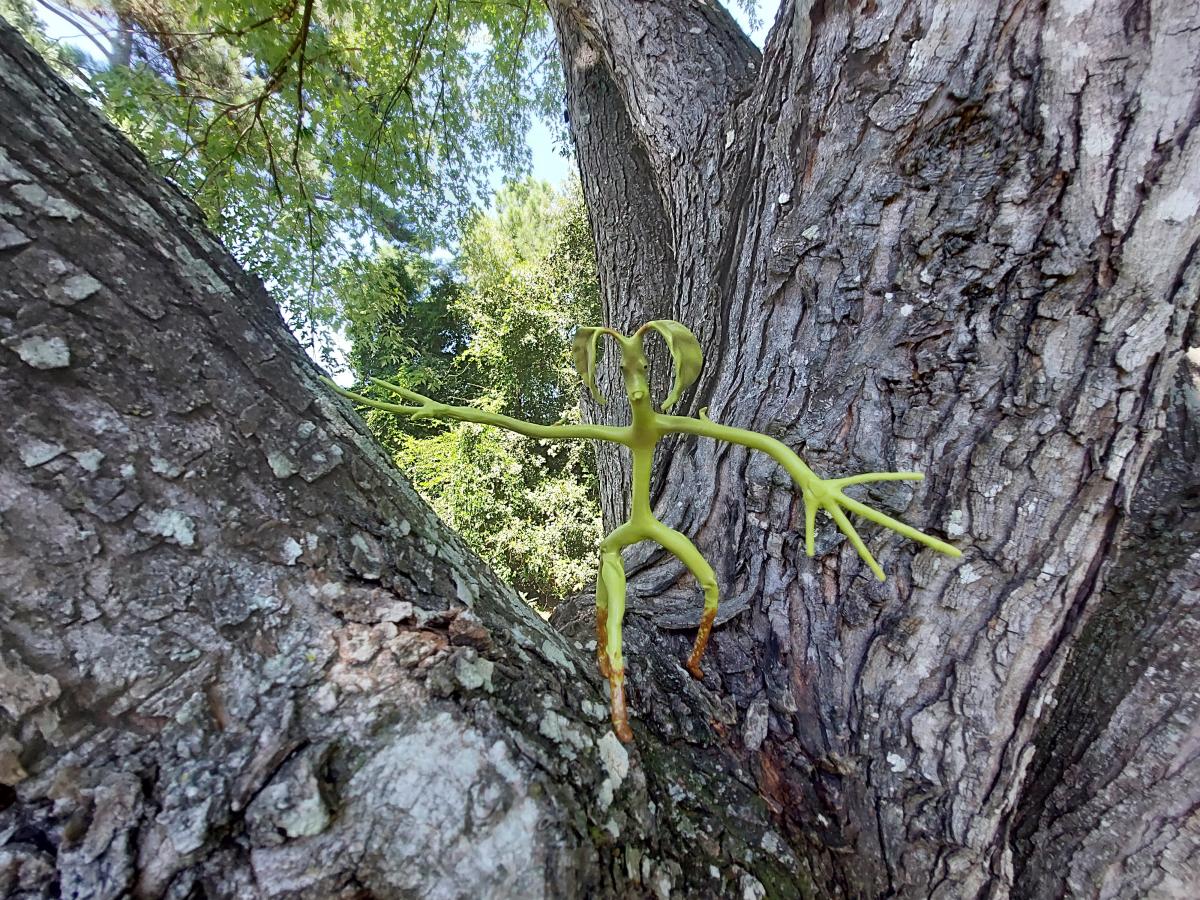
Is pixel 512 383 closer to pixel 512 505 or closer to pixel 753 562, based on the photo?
pixel 512 505

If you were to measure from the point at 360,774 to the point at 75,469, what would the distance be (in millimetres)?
320

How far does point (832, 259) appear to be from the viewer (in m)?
0.88

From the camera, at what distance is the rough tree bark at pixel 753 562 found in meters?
0.45

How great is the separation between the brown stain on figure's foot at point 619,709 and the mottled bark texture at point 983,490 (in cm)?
7

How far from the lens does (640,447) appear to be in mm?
651

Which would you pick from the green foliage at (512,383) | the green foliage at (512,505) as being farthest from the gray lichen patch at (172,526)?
the green foliage at (512,505)

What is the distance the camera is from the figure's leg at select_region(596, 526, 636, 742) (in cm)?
62

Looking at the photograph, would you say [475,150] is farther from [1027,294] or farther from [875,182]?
[1027,294]

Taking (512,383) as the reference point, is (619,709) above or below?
below

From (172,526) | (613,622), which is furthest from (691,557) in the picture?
(172,526)

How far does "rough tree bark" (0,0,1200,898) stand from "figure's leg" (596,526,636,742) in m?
0.02

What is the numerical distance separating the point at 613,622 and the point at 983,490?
0.47 m

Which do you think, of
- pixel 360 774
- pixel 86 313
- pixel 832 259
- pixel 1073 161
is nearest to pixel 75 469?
pixel 86 313

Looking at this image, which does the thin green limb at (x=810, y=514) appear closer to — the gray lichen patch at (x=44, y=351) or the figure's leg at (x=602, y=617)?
the figure's leg at (x=602, y=617)
